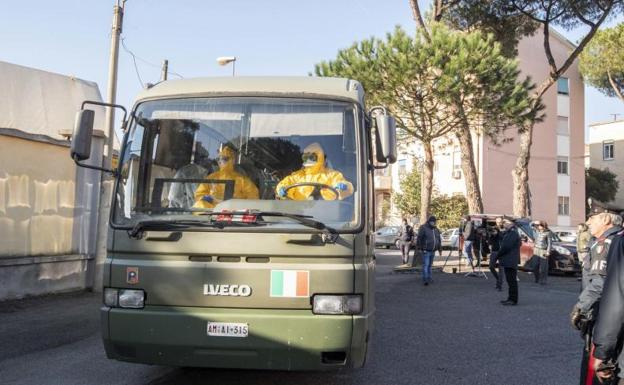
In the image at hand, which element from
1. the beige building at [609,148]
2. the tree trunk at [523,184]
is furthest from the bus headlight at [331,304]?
the beige building at [609,148]

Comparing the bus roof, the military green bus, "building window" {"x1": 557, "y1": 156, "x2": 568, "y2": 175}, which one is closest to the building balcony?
"building window" {"x1": 557, "y1": 156, "x2": 568, "y2": 175}

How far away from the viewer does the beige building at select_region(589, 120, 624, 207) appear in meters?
49.6

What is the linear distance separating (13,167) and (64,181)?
1.29 metres

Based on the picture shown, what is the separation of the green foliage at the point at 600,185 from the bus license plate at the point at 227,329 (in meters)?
44.4

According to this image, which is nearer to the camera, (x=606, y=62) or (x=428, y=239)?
(x=428, y=239)

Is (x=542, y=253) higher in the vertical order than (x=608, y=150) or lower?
lower

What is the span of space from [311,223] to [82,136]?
2.10 metres

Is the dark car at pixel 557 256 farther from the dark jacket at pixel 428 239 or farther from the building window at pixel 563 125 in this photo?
the building window at pixel 563 125

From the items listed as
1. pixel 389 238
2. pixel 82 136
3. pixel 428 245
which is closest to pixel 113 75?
pixel 82 136

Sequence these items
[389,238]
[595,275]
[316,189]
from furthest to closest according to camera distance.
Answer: [389,238]
[316,189]
[595,275]

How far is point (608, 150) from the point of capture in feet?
168

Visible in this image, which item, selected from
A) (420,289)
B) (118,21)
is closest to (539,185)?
(420,289)

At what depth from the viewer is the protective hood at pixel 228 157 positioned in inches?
199

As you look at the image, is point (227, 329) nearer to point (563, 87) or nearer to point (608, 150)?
point (563, 87)
